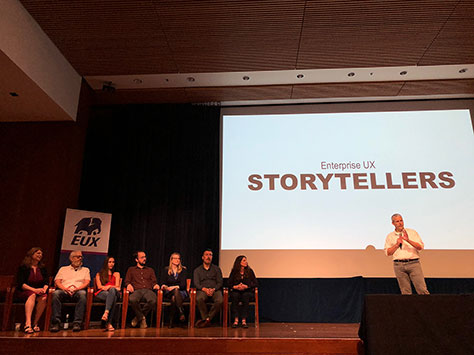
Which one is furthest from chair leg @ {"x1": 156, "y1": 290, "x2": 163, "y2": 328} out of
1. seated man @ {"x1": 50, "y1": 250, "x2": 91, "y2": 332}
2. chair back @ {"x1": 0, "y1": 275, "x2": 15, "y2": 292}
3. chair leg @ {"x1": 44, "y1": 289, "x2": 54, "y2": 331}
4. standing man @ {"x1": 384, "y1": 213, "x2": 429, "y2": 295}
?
standing man @ {"x1": 384, "y1": 213, "x2": 429, "y2": 295}

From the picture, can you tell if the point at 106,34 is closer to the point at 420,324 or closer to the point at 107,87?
the point at 107,87

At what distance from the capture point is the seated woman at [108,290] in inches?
167

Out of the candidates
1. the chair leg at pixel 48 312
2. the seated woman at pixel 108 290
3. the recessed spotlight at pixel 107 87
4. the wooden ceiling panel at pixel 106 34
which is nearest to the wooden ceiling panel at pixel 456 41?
the wooden ceiling panel at pixel 106 34

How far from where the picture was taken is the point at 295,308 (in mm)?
5660

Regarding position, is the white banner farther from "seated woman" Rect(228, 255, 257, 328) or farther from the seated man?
"seated woman" Rect(228, 255, 257, 328)

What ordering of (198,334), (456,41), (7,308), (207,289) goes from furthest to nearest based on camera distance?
(456,41)
(207,289)
(7,308)
(198,334)

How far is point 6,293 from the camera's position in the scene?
4316mm

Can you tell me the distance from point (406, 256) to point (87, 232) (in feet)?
14.0

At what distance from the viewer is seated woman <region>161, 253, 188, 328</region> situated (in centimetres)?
464

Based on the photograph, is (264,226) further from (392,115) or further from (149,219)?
(392,115)

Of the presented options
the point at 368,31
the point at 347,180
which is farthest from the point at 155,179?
the point at 368,31

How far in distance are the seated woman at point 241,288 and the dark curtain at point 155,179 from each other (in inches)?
44.1

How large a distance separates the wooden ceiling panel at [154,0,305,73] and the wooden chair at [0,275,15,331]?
11.5ft

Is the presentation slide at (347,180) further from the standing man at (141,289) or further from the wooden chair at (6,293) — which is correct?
the wooden chair at (6,293)
